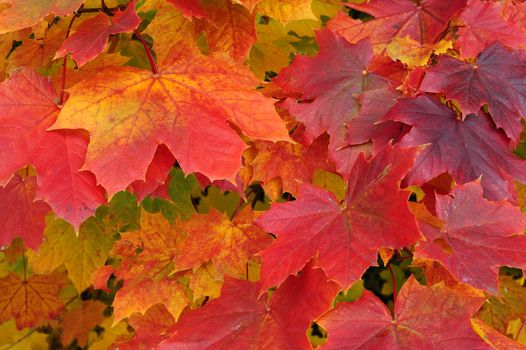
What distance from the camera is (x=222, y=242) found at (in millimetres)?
1441

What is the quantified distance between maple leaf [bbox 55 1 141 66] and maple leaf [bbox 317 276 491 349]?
0.66 metres

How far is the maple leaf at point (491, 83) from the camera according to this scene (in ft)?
3.99

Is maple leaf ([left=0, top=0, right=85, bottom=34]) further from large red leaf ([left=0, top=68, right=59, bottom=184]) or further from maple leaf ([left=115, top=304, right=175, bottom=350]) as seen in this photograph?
maple leaf ([left=115, top=304, right=175, bottom=350])

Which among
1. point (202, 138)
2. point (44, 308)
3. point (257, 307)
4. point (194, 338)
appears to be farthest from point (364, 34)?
point (44, 308)

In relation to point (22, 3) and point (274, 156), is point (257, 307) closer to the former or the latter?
point (274, 156)

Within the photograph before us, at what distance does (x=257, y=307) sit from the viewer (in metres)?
1.23

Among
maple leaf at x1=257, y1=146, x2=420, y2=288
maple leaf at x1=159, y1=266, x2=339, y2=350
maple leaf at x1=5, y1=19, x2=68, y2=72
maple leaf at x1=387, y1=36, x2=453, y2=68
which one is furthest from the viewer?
maple leaf at x1=5, y1=19, x2=68, y2=72

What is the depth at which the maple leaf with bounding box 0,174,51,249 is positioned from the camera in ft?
4.76

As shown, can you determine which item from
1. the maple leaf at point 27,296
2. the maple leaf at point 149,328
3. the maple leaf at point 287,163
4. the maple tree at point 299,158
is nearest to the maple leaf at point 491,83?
the maple tree at point 299,158

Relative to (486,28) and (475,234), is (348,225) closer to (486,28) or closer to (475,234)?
(475,234)

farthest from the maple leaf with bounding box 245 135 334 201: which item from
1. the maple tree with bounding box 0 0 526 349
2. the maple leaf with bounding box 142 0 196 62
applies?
the maple leaf with bounding box 142 0 196 62

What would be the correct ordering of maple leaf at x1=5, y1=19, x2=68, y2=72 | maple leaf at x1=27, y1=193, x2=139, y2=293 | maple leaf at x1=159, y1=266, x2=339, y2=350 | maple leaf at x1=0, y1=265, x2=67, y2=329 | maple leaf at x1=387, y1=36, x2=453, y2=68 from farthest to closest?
1. maple leaf at x1=0, y1=265, x2=67, y2=329
2. maple leaf at x1=27, y1=193, x2=139, y2=293
3. maple leaf at x1=5, y1=19, x2=68, y2=72
4. maple leaf at x1=387, y1=36, x2=453, y2=68
5. maple leaf at x1=159, y1=266, x2=339, y2=350

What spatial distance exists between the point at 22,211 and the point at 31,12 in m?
0.49

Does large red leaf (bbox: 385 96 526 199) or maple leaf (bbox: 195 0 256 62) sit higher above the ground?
maple leaf (bbox: 195 0 256 62)
